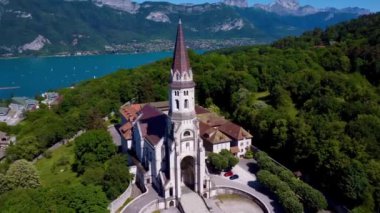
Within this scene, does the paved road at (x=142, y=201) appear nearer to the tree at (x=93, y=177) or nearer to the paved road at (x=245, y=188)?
the tree at (x=93, y=177)

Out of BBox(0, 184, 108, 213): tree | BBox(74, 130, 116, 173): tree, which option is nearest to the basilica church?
BBox(74, 130, 116, 173): tree

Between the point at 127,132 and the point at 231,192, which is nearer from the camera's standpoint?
the point at 231,192

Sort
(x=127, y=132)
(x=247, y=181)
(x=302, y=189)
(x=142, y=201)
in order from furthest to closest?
(x=127, y=132) → (x=247, y=181) → (x=142, y=201) → (x=302, y=189)

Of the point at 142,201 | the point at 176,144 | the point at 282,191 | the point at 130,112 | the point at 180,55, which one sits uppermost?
the point at 180,55

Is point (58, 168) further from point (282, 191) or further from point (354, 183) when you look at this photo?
point (354, 183)

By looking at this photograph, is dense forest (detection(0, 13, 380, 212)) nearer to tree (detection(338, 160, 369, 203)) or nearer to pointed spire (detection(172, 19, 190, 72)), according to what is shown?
tree (detection(338, 160, 369, 203))

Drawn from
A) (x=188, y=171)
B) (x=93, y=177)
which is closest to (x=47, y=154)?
(x=93, y=177)

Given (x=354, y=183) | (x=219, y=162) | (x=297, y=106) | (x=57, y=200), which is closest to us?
(x=57, y=200)
